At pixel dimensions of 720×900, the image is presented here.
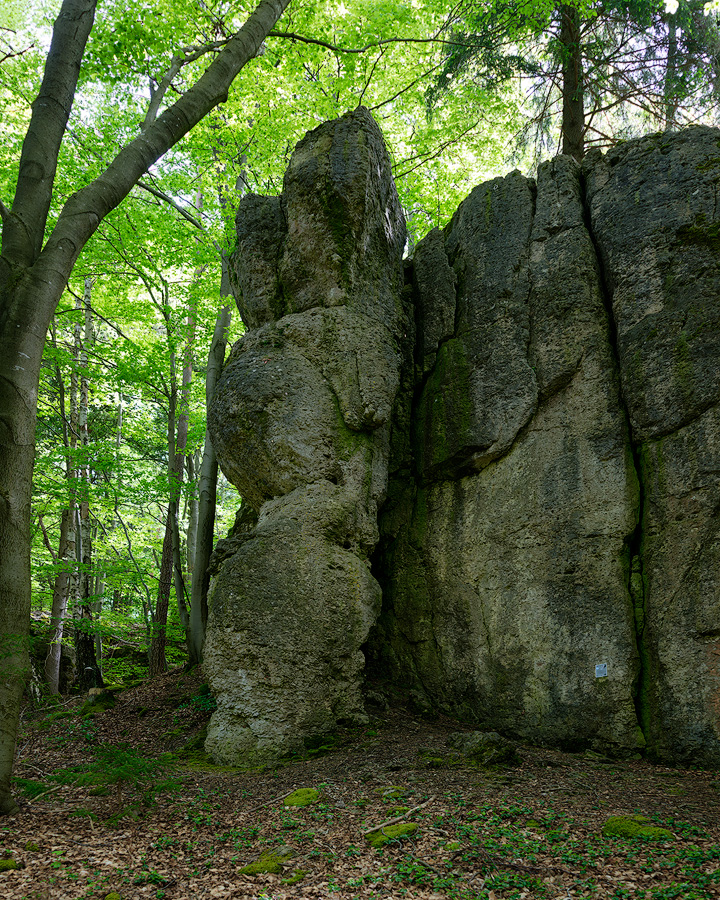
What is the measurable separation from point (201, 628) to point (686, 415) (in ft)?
31.1

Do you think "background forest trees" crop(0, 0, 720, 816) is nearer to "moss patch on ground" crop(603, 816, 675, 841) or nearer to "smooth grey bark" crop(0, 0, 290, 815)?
"smooth grey bark" crop(0, 0, 290, 815)

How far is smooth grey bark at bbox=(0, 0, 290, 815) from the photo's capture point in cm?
519

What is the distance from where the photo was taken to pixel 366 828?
519 centimetres

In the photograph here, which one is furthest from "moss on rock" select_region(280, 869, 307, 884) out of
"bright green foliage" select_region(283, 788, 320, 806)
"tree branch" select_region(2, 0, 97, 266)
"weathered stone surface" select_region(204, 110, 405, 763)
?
"tree branch" select_region(2, 0, 97, 266)

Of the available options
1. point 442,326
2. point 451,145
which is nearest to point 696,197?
point 442,326

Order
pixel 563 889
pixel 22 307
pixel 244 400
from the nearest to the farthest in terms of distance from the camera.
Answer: pixel 563 889
pixel 22 307
pixel 244 400

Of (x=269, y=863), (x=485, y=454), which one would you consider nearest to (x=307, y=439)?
(x=485, y=454)

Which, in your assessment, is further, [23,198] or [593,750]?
[593,750]

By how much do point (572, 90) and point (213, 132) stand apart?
27.4 ft

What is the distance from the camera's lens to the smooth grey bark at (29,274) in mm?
5188

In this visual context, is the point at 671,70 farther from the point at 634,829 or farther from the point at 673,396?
the point at 634,829

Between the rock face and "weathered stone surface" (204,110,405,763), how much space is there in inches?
1.4

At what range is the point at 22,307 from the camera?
5469 mm

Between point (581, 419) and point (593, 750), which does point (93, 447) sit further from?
point (593, 750)
